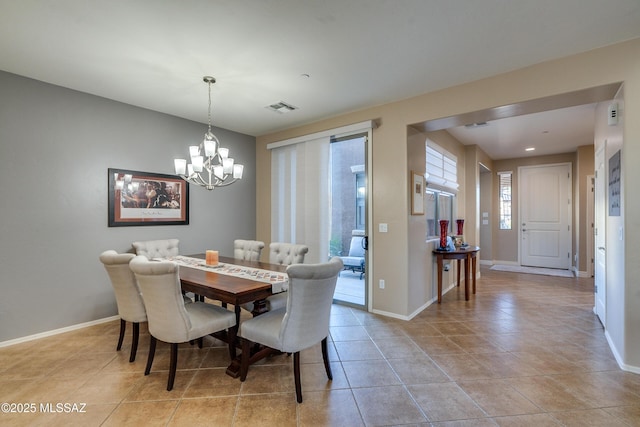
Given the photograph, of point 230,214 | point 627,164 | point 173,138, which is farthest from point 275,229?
point 627,164

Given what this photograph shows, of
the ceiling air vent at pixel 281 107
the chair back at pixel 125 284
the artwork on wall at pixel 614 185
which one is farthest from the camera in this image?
the ceiling air vent at pixel 281 107

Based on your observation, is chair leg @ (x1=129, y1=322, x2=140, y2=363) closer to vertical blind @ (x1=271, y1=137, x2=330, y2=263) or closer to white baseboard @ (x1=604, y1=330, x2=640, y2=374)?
vertical blind @ (x1=271, y1=137, x2=330, y2=263)

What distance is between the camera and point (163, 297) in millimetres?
2000

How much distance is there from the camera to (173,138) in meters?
4.00

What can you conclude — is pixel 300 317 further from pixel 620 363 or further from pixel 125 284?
pixel 620 363

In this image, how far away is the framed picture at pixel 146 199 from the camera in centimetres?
346

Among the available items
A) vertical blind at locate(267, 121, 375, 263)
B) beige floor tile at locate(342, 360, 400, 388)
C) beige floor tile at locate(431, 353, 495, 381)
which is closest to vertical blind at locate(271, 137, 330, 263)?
vertical blind at locate(267, 121, 375, 263)

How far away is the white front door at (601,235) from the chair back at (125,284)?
452 cm

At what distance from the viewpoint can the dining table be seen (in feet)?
6.75

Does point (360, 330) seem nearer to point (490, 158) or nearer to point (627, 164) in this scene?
point (627, 164)

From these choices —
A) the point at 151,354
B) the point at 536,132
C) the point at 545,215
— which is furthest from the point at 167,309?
the point at 545,215

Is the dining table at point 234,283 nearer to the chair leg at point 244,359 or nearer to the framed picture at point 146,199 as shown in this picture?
the chair leg at point 244,359

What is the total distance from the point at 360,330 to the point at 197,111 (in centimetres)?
343

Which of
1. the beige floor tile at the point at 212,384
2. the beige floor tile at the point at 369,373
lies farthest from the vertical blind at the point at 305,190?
the beige floor tile at the point at 212,384
